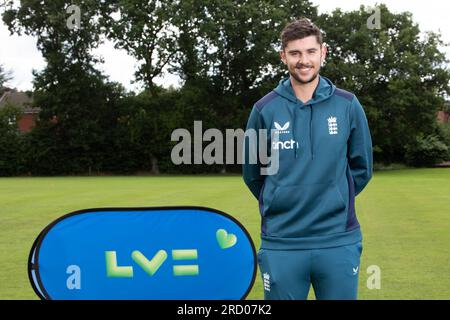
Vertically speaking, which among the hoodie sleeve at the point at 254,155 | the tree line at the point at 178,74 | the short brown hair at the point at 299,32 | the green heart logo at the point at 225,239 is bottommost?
the green heart logo at the point at 225,239

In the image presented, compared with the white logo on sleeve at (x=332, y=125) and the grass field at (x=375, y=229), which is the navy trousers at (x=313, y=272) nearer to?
the white logo on sleeve at (x=332, y=125)

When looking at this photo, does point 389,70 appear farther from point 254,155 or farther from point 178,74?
point 254,155

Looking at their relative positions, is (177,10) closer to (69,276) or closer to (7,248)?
(7,248)

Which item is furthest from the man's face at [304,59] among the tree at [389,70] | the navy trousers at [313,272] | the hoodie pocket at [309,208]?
the tree at [389,70]

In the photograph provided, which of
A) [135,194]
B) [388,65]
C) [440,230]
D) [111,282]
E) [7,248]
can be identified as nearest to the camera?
[111,282]

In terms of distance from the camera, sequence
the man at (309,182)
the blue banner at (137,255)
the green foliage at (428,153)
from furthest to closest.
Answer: the green foliage at (428,153) < the blue banner at (137,255) < the man at (309,182)

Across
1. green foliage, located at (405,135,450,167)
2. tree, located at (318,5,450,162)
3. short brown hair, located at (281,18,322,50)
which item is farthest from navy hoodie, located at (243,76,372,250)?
green foliage, located at (405,135,450,167)

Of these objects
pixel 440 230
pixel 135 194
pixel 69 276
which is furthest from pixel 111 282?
pixel 135 194

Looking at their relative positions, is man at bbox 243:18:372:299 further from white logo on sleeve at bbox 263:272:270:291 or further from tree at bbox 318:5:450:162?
tree at bbox 318:5:450:162

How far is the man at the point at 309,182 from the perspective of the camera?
3.10 metres

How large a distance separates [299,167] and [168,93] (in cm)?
4162

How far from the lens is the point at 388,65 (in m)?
41.7

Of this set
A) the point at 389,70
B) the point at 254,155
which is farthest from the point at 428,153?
the point at 254,155

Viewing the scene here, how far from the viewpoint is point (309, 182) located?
10.1ft
